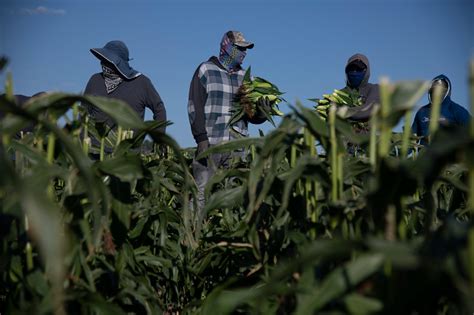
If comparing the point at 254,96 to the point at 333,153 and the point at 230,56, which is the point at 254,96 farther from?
the point at 333,153

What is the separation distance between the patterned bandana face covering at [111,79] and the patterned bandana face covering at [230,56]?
95 centimetres

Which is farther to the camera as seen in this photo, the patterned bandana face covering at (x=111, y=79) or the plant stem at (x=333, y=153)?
the patterned bandana face covering at (x=111, y=79)

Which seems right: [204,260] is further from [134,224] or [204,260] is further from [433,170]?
[433,170]

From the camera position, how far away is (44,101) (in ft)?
5.47

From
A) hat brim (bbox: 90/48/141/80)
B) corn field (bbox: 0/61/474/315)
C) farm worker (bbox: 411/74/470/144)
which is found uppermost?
hat brim (bbox: 90/48/141/80)

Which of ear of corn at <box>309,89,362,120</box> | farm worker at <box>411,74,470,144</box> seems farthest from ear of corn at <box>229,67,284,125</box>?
farm worker at <box>411,74,470,144</box>

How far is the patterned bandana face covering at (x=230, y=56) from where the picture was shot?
226 inches

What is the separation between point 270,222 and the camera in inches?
101

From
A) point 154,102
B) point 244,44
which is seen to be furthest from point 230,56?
point 154,102

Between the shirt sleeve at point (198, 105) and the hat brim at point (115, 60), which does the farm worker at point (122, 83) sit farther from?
the shirt sleeve at point (198, 105)

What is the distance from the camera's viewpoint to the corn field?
1.25 m

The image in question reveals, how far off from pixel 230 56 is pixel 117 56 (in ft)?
3.31

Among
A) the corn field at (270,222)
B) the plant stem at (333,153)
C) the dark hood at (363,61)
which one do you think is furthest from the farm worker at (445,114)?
the plant stem at (333,153)

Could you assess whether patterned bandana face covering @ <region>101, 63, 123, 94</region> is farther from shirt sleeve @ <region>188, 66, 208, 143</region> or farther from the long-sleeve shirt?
shirt sleeve @ <region>188, 66, 208, 143</region>
